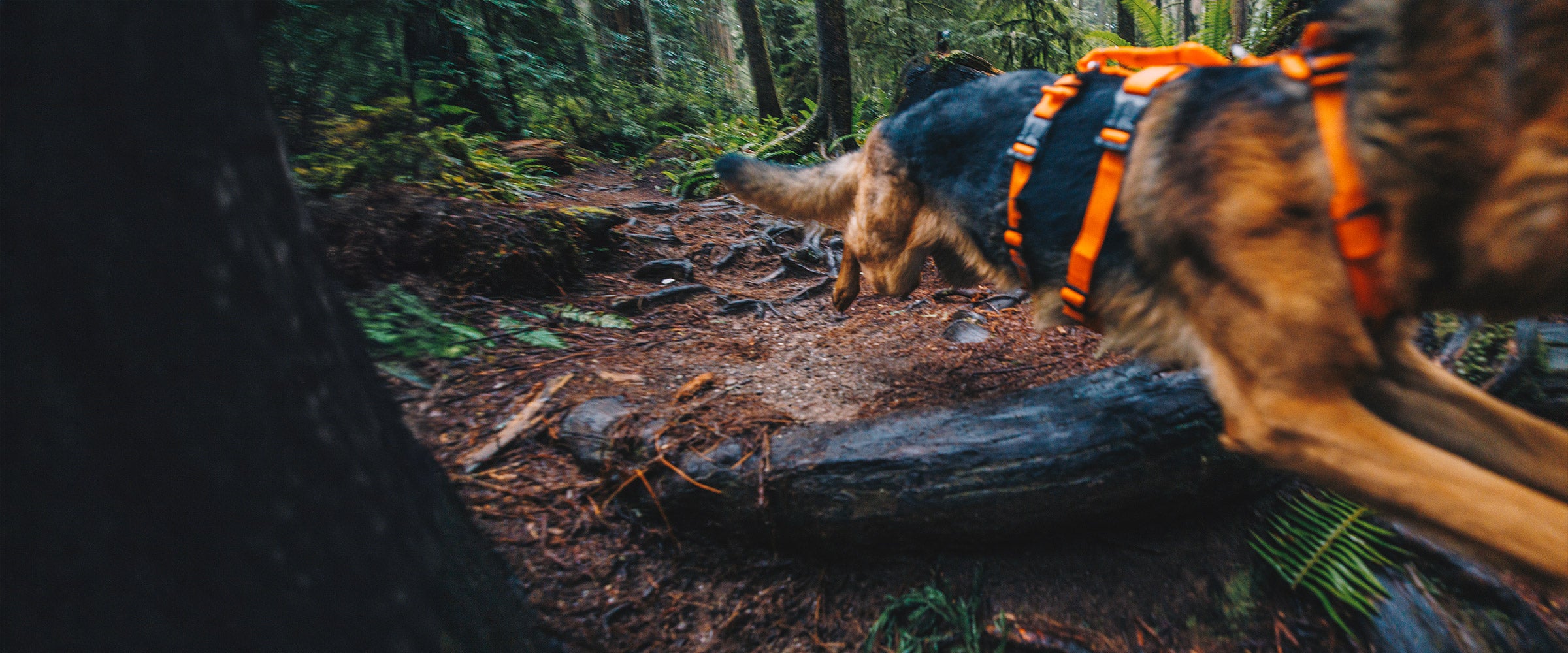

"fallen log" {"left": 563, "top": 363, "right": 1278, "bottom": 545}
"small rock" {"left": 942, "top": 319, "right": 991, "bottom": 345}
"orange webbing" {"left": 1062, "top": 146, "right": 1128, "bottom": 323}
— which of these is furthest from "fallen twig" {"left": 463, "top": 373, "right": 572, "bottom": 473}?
"small rock" {"left": 942, "top": 319, "right": 991, "bottom": 345}

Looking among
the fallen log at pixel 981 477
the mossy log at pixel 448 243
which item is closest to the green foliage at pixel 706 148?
the mossy log at pixel 448 243

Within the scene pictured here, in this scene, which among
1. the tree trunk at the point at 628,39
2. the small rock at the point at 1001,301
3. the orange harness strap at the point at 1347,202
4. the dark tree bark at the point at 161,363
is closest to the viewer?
the dark tree bark at the point at 161,363

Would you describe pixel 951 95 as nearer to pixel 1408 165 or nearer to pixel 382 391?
pixel 1408 165

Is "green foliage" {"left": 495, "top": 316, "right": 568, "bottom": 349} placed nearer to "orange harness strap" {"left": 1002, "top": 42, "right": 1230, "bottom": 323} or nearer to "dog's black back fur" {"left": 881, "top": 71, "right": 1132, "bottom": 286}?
"dog's black back fur" {"left": 881, "top": 71, "right": 1132, "bottom": 286}

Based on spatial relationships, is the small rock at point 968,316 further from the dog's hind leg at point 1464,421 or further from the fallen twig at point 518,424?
the fallen twig at point 518,424

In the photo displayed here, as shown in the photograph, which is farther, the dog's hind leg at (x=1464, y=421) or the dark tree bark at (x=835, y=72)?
the dark tree bark at (x=835, y=72)

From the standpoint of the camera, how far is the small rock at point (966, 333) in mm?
4051

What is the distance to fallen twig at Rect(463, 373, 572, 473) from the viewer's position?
7.86 ft

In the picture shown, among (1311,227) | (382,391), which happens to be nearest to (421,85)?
(382,391)

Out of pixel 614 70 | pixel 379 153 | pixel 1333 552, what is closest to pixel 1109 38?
pixel 1333 552

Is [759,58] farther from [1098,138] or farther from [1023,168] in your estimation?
[1098,138]

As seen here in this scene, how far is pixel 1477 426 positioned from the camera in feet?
5.76

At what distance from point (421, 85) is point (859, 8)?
877 centimetres

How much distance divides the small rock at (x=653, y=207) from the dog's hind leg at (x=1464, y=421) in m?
6.53
